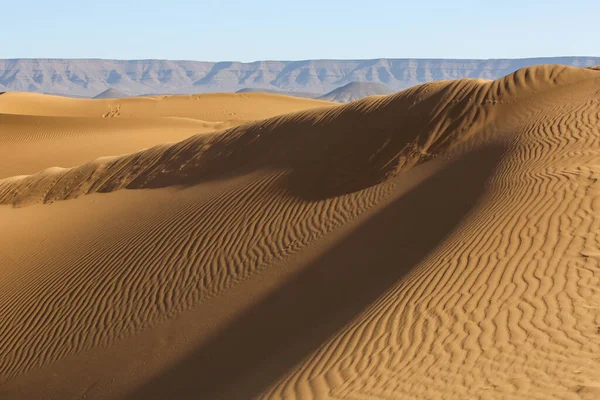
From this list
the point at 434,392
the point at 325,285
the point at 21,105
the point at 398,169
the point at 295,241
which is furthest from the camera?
the point at 21,105

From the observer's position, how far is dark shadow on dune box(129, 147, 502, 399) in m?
9.30

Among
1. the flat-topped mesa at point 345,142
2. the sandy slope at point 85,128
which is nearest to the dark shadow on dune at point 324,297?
the flat-topped mesa at point 345,142

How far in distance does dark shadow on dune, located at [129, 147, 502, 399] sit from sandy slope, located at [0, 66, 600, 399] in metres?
0.04

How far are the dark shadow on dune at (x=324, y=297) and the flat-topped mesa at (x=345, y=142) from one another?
168 cm

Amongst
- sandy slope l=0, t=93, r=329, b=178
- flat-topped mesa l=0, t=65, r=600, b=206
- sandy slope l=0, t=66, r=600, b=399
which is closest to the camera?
sandy slope l=0, t=66, r=600, b=399

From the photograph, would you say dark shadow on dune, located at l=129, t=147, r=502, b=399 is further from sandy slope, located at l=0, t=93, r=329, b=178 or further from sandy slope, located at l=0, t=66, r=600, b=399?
sandy slope, located at l=0, t=93, r=329, b=178

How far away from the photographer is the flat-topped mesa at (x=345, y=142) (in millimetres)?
14008

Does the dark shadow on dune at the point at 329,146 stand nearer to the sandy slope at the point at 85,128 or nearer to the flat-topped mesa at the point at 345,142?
the flat-topped mesa at the point at 345,142

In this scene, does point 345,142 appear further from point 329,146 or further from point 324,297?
point 324,297

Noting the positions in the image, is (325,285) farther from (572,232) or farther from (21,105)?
(21,105)

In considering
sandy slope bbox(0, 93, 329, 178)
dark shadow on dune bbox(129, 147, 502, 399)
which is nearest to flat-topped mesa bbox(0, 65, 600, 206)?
dark shadow on dune bbox(129, 147, 502, 399)

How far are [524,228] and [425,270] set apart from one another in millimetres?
1291

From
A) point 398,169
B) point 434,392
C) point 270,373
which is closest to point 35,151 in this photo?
point 398,169

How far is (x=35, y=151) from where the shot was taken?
31625 mm
